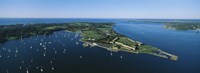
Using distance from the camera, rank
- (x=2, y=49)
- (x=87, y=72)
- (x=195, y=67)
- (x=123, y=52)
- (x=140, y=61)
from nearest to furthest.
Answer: (x=87, y=72) → (x=195, y=67) → (x=140, y=61) → (x=123, y=52) → (x=2, y=49)

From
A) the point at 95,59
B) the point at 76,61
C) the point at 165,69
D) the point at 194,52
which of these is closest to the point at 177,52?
the point at 194,52

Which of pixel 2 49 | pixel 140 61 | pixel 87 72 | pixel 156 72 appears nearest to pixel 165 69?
pixel 156 72

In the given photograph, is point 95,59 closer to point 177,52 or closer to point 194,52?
point 177,52

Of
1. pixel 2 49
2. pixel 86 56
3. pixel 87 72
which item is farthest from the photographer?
pixel 2 49

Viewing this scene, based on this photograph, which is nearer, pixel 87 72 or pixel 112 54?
pixel 87 72

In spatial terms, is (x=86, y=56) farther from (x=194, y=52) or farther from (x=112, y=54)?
(x=194, y=52)

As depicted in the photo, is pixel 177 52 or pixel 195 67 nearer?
pixel 195 67

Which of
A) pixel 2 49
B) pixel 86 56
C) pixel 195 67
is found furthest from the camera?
pixel 2 49

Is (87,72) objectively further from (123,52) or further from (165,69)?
(123,52)

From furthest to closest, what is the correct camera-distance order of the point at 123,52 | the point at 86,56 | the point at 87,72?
the point at 123,52 → the point at 86,56 → the point at 87,72
